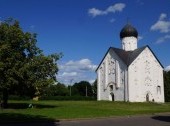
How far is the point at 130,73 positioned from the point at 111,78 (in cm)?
638

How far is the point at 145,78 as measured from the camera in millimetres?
75875

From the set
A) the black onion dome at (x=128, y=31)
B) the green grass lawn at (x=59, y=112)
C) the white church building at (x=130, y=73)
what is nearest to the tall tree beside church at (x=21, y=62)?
the green grass lawn at (x=59, y=112)

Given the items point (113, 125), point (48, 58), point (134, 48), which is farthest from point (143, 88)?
point (113, 125)

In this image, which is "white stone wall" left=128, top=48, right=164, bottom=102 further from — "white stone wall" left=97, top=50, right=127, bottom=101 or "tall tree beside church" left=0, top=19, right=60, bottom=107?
"tall tree beside church" left=0, top=19, right=60, bottom=107

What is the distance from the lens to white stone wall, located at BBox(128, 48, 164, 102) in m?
73.6

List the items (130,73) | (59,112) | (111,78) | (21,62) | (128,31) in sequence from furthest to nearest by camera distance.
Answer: (128,31) < (111,78) < (130,73) < (21,62) < (59,112)

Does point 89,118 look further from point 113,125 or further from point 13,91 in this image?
point 13,91

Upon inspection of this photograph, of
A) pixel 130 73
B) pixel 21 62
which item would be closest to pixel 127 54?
pixel 130 73

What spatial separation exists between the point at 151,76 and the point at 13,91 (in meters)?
43.3

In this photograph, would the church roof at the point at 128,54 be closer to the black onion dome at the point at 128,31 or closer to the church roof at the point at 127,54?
the church roof at the point at 127,54

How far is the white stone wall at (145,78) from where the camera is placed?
73.6 metres

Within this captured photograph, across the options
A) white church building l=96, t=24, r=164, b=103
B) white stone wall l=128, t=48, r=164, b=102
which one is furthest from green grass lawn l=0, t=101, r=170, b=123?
white church building l=96, t=24, r=164, b=103

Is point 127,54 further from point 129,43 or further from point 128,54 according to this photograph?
point 129,43

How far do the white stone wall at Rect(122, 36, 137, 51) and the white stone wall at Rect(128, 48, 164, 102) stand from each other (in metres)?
4.09
